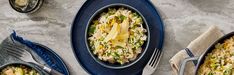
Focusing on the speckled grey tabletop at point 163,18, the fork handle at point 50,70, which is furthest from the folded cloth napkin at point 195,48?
the fork handle at point 50,70

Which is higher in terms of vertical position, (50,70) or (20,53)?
(20,53)

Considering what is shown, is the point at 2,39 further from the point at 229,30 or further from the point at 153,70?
the point at 229,30

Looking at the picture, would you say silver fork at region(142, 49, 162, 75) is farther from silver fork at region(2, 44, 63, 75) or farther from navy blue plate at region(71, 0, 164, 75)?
silver fork at region(2, 44, 63, 75)

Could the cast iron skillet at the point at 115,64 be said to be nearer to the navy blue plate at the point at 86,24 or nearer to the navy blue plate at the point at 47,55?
the navy blue plate at the point at 86,24

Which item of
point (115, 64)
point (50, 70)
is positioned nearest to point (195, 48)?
point (115, 64)

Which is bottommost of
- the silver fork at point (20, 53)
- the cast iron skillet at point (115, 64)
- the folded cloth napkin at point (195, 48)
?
the folded cloth napkin at point (195, 48)

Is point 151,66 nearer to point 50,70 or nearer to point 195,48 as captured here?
point 195,48
